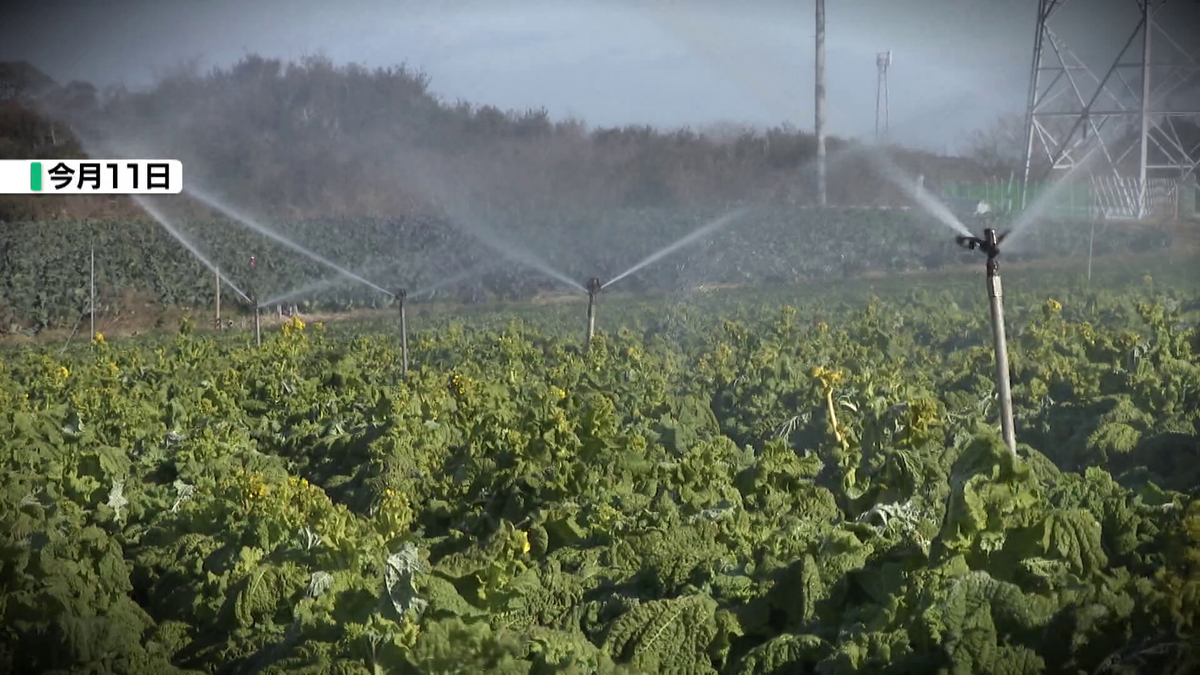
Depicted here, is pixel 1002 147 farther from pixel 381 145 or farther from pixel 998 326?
pixel 381 145

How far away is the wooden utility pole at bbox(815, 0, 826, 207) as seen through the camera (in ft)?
34.7

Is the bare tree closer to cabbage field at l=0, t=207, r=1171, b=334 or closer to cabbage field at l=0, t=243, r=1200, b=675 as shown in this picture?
cabbage field at l=0, t=243, r=1200, b=675

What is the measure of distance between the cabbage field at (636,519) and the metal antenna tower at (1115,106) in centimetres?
158

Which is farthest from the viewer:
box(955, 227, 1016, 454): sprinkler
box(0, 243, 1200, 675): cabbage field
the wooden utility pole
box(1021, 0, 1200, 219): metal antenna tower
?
the wooden utility pole

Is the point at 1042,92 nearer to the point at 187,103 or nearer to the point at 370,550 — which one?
the point at 370,550

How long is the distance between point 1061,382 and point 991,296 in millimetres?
4284

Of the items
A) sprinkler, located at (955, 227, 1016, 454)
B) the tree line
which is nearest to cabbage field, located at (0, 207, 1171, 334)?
the tree line

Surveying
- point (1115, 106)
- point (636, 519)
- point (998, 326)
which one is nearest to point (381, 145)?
point (1115, 106)

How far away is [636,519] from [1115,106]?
7.63 m

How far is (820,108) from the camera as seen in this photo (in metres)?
13.8

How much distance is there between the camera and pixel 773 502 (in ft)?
21.7

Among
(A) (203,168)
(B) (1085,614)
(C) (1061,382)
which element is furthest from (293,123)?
(B) (1085,614)

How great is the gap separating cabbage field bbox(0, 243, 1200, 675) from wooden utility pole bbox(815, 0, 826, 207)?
209cm

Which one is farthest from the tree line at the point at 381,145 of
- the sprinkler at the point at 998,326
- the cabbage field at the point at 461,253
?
the sprinkler at the point at 998,326
